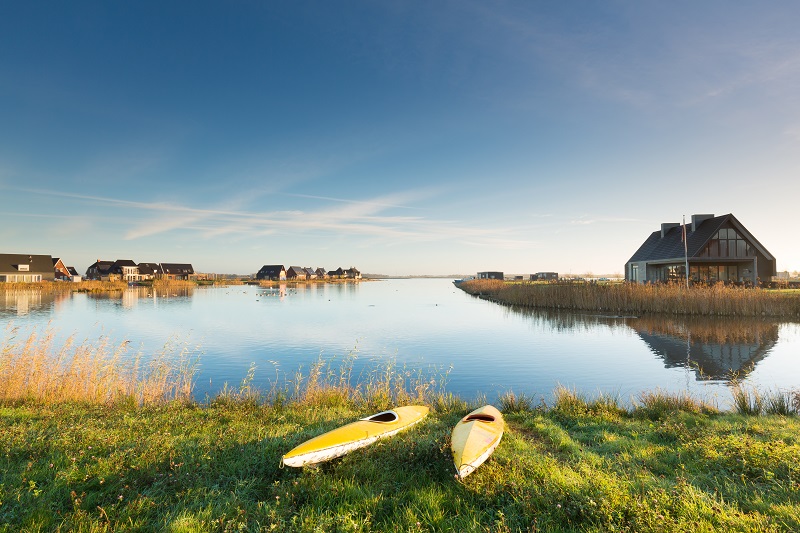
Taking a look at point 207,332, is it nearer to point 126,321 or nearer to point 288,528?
point 126,321

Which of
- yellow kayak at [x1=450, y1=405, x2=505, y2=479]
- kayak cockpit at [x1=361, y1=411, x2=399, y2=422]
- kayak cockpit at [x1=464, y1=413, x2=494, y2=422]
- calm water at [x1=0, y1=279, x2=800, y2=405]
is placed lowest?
calm water at [x1=0, y1=279, x2=800, y2=405]

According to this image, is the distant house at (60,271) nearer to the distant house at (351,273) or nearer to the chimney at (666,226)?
the distant house at (351,273)

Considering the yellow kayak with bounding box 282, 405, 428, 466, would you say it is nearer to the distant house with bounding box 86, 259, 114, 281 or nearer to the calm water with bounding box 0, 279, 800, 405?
the calm water with bounding box 0, 279, 800, 405

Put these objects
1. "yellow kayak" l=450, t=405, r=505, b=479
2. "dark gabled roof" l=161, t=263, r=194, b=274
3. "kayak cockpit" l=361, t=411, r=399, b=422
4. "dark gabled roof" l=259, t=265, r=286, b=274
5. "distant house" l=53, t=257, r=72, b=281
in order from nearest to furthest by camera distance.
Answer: "yellow kayak" l=450, t=405, r=505, b=479 → "kayak cockpit" l=361, t=411, r=399, b=422 → "distant house" l=53, t=257, r=72, b=281 → "dark gabled roof" l=161, t=263, r=194, b=274 → "dark gabled roof" l=259, t=265, r=286, b=274

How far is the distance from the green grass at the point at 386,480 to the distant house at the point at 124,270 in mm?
99723

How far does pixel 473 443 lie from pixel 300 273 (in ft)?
435

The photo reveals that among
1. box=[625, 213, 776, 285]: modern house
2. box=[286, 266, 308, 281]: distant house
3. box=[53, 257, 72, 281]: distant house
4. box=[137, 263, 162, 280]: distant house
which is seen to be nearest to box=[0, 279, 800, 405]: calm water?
box=[625, 213, 776, 285]: modern house

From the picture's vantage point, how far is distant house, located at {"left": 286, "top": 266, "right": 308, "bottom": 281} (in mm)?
125244

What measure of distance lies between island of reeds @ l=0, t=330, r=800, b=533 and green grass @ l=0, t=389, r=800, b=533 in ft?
0.06

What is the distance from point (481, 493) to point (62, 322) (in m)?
29.7

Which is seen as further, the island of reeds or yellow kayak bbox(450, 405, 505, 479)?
yellow kayak bbox(450, 405, 505, 479)

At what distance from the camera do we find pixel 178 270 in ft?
340

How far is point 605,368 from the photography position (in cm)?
1412

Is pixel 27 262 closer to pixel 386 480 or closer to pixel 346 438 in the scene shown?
pixel 346 438
